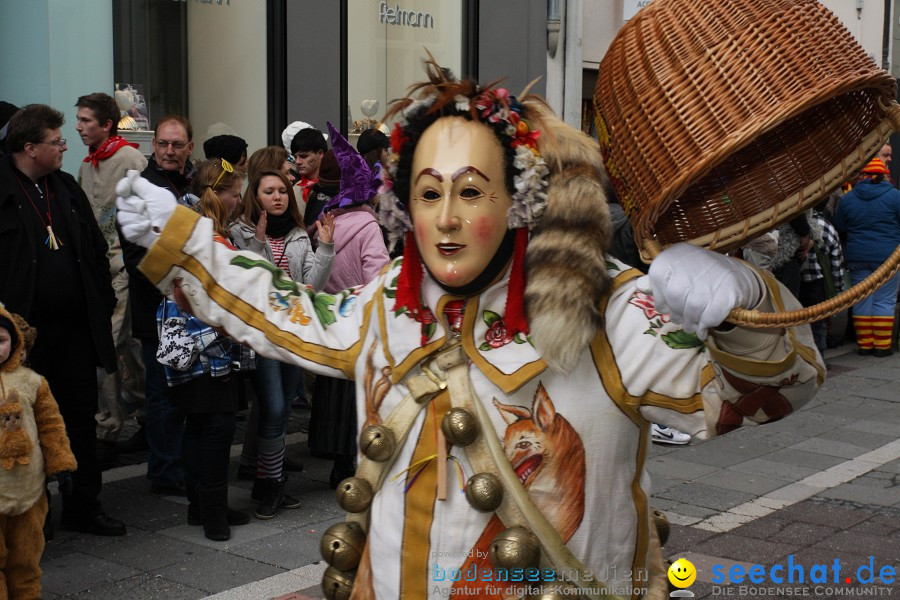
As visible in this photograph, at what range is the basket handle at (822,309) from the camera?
2.10 meters

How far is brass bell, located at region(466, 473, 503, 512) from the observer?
2619mm

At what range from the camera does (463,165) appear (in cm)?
275

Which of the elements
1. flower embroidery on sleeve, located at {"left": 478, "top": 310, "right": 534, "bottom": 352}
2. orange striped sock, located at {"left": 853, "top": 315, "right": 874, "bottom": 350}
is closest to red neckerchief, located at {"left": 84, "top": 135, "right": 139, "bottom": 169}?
flower embroidery on sleeve, located at {"left": 478, "top": 310, "right": 534, "bottom": 352}

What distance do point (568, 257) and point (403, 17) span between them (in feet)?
29.6

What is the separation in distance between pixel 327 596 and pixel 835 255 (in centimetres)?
865

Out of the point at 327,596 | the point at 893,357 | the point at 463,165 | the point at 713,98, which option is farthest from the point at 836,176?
the point at 893,357

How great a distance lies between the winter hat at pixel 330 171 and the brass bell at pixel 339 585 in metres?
4.09

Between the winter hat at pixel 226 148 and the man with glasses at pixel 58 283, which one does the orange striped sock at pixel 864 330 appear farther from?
the man with glasses at pixel 58 283

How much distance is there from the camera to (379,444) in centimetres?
276

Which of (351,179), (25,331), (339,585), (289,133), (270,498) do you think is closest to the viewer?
(339,585)

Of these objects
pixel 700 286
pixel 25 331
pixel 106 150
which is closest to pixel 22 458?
pixel 25 331

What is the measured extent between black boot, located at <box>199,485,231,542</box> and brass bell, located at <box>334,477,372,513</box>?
2846 millimetres

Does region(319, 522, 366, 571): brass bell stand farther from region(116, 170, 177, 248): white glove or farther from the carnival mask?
region(116, 170, 177, 248): white glove

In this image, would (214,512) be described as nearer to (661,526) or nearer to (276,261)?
(276,261)
